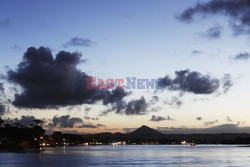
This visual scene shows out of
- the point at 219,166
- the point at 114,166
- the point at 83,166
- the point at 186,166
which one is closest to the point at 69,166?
the point at 83,166

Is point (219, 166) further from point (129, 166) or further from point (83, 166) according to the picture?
point (83, 166)

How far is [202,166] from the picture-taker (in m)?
93.9

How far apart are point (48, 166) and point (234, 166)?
4199 centimetres

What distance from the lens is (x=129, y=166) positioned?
93125 millimetres

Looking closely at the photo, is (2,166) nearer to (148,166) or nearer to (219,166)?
(148,166)

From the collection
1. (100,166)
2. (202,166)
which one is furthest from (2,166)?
(202,166)

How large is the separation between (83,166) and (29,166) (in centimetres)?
1190

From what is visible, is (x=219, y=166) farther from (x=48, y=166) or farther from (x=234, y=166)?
(x=48, y=166)

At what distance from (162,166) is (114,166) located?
1074cm

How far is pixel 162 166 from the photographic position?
94.1m

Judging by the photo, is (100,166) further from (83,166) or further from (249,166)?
(249,166)

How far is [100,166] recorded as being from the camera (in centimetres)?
9531

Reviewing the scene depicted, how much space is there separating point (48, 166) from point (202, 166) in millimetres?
34266

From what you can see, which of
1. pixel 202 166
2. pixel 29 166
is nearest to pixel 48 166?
pixel 29 166
